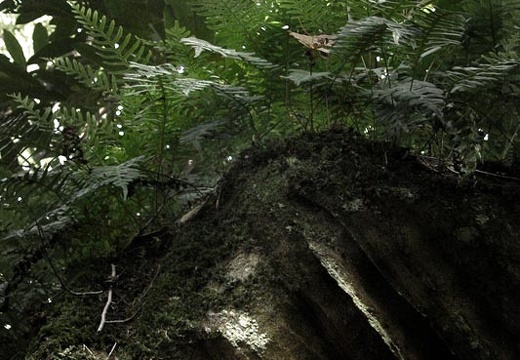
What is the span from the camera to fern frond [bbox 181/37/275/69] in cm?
159

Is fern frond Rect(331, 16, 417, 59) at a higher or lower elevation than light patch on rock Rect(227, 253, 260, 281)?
higher

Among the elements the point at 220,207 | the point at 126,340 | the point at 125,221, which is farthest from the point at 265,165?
the point at 126,340

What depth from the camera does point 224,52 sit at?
163 cm

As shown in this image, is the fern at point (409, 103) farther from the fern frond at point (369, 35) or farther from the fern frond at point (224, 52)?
the fern frond at point (224, 52)

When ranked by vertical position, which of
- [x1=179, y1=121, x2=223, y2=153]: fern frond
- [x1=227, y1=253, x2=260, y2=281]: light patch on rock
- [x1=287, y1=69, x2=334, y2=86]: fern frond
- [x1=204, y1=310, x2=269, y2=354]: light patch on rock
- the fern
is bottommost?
[x1=204, y1=310, x2=269, y2=354]: light patch on rock

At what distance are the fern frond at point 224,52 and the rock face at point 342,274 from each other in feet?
1.04

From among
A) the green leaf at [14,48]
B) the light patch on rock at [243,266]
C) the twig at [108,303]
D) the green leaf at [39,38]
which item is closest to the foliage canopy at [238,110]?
the twig at [108,303]

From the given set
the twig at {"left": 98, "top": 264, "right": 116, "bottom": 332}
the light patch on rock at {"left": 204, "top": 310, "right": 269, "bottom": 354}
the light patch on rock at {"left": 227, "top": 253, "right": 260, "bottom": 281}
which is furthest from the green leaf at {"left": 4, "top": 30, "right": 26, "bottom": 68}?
the light patch on rock at {"left": 204, "top": 310, "right": 269, "bottom": 354}

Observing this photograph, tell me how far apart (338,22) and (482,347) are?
1.09 meters

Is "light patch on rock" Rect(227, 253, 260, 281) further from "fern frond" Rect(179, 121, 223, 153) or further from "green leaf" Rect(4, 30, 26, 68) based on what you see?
"green leaf" Rect(4, 30, 26, 68)

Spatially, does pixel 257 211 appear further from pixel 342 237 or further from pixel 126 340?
pixel 126 340

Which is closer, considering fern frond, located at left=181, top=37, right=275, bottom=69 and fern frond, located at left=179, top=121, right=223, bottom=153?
fern frond, located at left=181, top=37, right=275, bottom=69

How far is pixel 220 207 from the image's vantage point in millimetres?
1729

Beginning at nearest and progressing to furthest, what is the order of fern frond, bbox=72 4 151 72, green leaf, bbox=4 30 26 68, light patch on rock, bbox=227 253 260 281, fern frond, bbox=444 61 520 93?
light patch on rock, bbox=227 253 260 281 → fern frond, bbox=444 61 520 93 → fern frond, bbox=72 4 151 72 → green leaf, bbox=4 30 26 68
